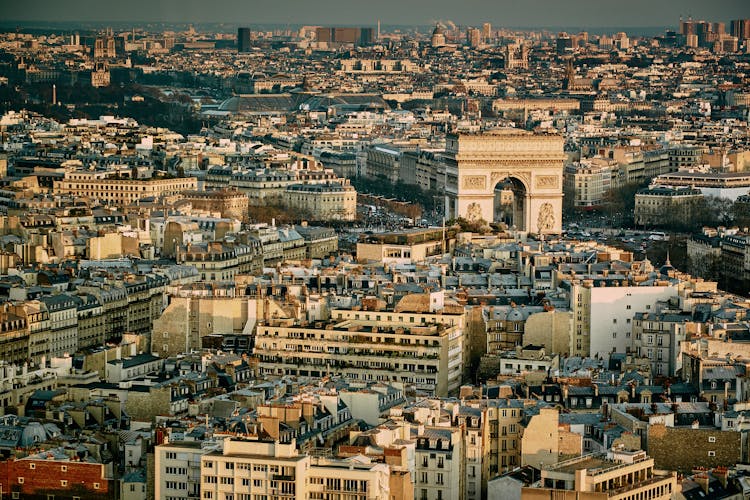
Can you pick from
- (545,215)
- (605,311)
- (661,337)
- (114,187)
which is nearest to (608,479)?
(661,337)

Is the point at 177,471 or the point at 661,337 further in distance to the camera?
the point at 661,337

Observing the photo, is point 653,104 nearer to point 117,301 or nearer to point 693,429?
point 117,301

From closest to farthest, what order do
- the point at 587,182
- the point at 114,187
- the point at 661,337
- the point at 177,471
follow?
the point at 177,471 < the point at 661,337 < the point at 114,187 < the point at 587,182

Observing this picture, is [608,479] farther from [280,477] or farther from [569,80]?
[569,80]

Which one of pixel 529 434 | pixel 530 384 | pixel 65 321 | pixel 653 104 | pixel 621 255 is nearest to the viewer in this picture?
pixel 529 434

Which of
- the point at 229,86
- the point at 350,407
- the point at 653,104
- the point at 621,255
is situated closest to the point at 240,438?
the point at 350,407

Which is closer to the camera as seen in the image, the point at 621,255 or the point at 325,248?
the point at 621,255

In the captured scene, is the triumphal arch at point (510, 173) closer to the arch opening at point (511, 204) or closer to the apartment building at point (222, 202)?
the arch opening at point (511, 204)

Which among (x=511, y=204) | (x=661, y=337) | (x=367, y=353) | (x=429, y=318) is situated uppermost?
(x=429, y=318)
